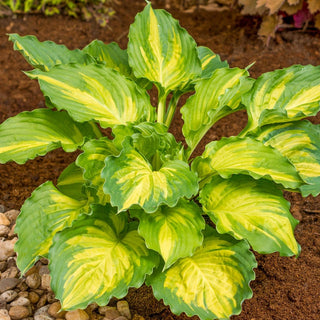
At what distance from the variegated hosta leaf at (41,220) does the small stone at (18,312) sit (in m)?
0.29

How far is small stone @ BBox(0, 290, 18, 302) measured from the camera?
6.63 feet

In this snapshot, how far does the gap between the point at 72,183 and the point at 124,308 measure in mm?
592

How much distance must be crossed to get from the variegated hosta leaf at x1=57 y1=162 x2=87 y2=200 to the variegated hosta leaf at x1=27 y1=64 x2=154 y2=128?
35cm

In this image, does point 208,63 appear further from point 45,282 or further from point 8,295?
point 8,295

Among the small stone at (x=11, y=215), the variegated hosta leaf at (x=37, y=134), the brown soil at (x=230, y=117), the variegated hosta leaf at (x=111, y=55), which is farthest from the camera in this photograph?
the small stone at (x=11, y=215)

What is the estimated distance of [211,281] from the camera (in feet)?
5.64

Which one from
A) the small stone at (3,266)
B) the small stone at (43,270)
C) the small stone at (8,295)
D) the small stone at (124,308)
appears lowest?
the small stone at (3,266)

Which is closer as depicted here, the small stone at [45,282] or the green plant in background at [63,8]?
the small stone at [45,282]

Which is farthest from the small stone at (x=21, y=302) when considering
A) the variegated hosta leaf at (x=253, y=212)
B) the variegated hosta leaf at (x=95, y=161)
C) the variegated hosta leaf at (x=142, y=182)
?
the variegated hosta leaf at (x=253, y=212)

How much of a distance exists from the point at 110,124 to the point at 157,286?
2.16ft

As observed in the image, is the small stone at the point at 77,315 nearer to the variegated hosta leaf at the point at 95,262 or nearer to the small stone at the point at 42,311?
the small stone at the point at 42,311

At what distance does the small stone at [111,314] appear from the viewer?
6.41 ft

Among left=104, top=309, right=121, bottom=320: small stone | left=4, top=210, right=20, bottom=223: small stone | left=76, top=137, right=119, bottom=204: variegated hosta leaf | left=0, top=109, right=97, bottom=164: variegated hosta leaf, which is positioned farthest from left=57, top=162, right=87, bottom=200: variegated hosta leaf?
left=104, top=309, right=121, bottom=320: small stone

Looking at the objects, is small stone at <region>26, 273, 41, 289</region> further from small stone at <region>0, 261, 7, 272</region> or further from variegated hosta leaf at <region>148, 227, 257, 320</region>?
variegated hosta leaf at <region>148, 227, 257, 320</region>
